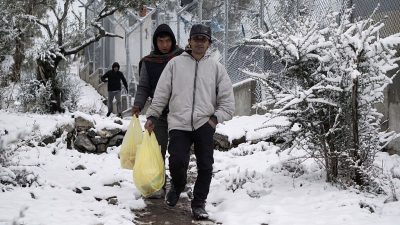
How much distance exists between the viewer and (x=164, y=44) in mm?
5109

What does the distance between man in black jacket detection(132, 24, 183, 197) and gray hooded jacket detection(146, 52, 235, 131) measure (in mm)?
513

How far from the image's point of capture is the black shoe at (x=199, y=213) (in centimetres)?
438

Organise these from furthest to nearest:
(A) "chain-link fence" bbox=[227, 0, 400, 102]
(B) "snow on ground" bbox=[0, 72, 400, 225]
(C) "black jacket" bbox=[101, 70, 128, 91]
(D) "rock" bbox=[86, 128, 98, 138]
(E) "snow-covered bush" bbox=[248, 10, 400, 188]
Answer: (C) "black jacket" bbox=[101, 70, 128, 91] < (D) "rock" bbox=[86, 128, 98, 138] < (A) "chain-link fence" bbox=[227, 0, 400, 102] < (E) "snow-covered bush" bbox=[248, 10, 400, 188] < (B) "snow on ground" bbox=[0, 72, 400, 225]

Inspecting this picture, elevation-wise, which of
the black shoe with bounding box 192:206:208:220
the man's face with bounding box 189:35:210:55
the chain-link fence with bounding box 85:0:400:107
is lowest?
the black shoe with bounding box 192:206:208:220

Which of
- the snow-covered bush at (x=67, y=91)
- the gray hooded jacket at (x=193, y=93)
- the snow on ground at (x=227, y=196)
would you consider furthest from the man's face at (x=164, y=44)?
the snow-covered bush at (x=67, y=91)

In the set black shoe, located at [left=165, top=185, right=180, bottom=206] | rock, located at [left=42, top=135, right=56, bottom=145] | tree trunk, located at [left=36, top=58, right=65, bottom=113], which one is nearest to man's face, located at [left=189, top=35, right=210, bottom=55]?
black shoe, located at [left=165, top=185, right=180, bottom=206]

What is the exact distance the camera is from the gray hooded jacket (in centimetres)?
435

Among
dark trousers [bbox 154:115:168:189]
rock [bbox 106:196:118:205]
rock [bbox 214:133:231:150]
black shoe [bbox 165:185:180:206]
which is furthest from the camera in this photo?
rock [bbox 214:133:231:150]

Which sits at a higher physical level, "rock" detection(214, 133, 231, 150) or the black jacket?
the black jacket

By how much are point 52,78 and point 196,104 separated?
30.1 ft

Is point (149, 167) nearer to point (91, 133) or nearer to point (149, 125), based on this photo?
point (149, 125)

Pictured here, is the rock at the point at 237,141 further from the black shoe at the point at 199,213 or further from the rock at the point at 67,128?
the black shoe at the point at 199,213

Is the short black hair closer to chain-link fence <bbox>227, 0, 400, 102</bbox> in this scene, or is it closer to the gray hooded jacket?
the gray hooded jacket

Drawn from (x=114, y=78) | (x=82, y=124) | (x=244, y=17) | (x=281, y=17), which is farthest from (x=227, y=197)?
(x=114, y=78)
